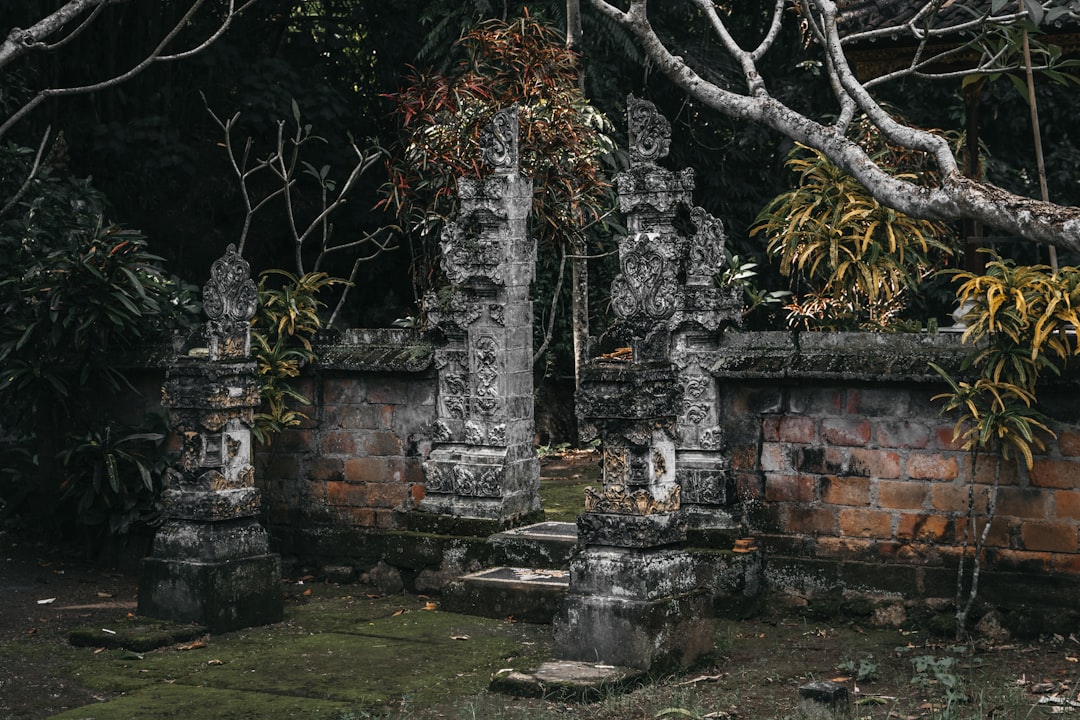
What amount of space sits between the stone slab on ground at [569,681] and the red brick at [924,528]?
219 centimetres

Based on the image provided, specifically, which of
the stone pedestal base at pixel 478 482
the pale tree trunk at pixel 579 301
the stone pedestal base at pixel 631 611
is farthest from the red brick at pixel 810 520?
the pale tree trunk at pixel 579 301

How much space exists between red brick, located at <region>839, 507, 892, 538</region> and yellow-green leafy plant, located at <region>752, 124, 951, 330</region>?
1363 mm

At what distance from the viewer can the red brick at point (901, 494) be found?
8.20m

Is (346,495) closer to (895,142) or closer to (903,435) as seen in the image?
(903,435)

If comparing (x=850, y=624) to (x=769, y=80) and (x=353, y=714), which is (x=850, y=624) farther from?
(x=769, y=80)

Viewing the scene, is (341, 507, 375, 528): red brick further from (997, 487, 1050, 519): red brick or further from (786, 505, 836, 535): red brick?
(997, 487, 1050, 519): red brick

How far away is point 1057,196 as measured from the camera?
16.1m

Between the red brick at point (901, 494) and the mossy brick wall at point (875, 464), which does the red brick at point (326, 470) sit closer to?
the mossy brick wall at point (875, 464)

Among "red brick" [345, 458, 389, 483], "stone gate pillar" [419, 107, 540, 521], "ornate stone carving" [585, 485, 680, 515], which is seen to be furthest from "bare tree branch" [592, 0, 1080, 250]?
"red brick" [345, 458, 389, 483]

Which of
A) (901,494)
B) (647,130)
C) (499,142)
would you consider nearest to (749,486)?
(901,494)

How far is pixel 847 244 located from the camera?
8844mm

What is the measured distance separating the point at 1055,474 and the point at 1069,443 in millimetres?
197

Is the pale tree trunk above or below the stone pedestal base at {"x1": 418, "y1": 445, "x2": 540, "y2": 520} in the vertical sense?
above

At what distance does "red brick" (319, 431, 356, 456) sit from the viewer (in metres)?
9.97
